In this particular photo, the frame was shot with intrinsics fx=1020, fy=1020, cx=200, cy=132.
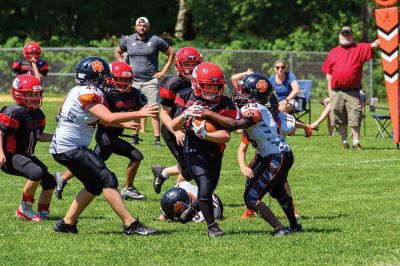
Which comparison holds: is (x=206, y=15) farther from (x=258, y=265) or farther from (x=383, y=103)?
(x=258, y=265)

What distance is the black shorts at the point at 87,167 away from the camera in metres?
8.99

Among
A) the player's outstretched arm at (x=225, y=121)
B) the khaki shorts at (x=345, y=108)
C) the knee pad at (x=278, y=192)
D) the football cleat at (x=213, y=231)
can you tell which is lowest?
the khaki shorts at (x=345, y=108)

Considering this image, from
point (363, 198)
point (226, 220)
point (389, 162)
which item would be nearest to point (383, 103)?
point (389, 162)

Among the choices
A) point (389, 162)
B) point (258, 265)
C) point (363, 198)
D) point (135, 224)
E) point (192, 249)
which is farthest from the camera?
point (389, 162)

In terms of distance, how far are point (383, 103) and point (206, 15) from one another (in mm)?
12596

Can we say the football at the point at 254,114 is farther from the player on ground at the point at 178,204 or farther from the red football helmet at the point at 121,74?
the red football helmet at the point at 121,74

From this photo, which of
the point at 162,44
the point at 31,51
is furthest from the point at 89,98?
the point at 162,44

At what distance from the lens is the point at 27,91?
33.0 feet

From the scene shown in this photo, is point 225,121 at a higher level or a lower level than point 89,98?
lower

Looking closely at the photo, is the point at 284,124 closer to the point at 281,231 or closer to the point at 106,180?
the point at 281,231

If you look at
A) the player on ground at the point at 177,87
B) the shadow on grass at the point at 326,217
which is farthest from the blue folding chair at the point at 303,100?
the shadow on grass at the point at 326,217

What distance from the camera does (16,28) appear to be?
40.5 m

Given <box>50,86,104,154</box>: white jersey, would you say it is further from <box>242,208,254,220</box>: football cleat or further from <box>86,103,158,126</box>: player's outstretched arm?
<box>242,208,254,220</box>: football cleat

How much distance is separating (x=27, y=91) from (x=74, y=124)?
3.93 feet
